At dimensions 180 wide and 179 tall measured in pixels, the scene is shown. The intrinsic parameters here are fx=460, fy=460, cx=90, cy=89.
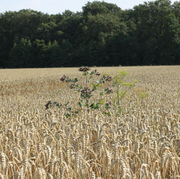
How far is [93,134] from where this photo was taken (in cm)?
541

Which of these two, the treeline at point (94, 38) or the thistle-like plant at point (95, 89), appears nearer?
the thistle-like plant at point (95, 89)

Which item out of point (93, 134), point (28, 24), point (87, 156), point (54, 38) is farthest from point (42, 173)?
point (28, 24)

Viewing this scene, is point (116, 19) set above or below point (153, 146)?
above

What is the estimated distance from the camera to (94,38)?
2638 inches

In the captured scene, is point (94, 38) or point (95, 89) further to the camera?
point (94, 38)

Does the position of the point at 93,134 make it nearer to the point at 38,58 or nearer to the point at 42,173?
the point at 42,173

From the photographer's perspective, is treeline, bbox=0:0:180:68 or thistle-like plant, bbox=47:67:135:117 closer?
thistle-like plant, bbox=47:67:135:117

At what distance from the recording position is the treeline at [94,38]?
63281 mm

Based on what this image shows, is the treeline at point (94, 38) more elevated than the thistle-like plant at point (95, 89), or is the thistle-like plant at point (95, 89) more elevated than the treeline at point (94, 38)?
the treeline at point (94, 38)

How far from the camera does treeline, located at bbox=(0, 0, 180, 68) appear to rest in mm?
63281

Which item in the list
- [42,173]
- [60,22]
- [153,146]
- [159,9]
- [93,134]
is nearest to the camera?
[42,173]

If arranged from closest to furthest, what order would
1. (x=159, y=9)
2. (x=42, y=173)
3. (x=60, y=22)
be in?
1. (x=42, y=173)
2. (x=159, y=9)
3. (x=60, y=22)

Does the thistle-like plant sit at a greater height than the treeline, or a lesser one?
lesser

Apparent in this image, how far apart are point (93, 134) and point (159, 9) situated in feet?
216
